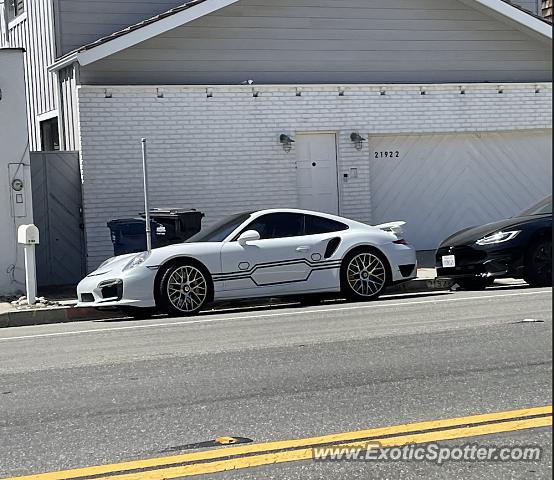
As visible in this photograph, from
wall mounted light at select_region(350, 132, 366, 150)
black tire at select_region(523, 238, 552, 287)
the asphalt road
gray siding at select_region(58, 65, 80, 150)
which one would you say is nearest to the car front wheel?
the asphalt road

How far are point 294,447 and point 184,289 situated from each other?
701 centimetres

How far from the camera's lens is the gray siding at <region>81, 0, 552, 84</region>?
18156 mm

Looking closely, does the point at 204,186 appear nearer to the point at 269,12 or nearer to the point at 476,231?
the point at 269,12

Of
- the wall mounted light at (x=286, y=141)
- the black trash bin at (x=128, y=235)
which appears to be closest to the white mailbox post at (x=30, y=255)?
the black trash bin at (x=128, y=235)

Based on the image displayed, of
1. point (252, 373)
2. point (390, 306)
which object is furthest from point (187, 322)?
point (252, 373)

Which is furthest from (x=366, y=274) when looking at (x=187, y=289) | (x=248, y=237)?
(x=187, y=289)

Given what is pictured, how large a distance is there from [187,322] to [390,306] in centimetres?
249

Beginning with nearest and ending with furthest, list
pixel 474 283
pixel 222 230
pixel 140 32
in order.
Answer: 1. pixel 222 230
2. pixel 474 283
3. pixel 140 32

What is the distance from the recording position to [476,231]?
47.5 ft

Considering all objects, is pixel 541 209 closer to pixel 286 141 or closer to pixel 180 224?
pixel 180 224

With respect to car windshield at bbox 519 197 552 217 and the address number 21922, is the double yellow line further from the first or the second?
the address number 21922

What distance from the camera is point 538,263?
13867 millimetres

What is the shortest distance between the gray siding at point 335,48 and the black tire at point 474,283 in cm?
589

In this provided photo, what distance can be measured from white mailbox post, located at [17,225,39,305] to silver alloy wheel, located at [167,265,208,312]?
2.79 metres
